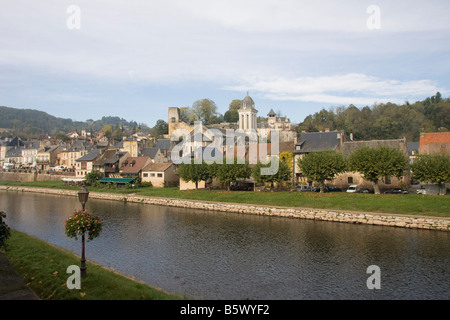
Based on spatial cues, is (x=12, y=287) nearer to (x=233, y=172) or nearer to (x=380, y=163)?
(x=233, y=172)

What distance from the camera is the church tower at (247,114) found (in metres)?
87.4

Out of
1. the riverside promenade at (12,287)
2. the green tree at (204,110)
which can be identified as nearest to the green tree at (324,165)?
the riverside promenade at (12,287)

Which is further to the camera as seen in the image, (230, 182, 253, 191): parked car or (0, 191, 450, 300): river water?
(230, 182, 253, 191): parked car

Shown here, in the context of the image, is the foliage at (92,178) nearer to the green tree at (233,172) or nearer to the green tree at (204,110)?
the green tree at (233,172)

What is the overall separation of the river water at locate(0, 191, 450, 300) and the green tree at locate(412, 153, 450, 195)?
33.0ft

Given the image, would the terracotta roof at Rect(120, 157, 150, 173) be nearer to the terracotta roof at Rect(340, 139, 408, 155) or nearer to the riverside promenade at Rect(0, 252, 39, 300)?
the terracotta roof at Rect(340, 139, 408, 155)

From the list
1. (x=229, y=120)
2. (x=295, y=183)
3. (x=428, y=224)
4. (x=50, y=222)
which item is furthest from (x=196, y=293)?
(x=229, y=120)

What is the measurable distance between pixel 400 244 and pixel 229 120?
116106 mm

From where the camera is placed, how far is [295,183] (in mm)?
49250

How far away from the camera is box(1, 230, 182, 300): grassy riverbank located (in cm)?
1202

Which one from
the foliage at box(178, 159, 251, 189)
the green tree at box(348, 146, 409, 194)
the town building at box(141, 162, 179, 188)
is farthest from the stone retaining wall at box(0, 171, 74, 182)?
the green tree at box(348, 146, 409, 194)

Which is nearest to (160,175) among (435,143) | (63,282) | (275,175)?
(275,175)

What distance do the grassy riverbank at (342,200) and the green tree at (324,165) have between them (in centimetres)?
267
